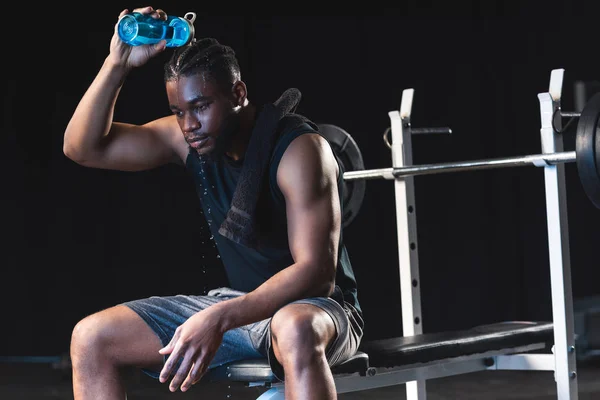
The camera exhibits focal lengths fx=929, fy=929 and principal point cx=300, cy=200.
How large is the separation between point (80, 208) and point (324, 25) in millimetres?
1905

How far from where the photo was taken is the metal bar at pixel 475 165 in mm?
2850

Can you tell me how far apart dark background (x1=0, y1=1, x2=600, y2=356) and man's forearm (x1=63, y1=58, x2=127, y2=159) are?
332 cm

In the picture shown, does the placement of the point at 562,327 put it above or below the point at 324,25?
below

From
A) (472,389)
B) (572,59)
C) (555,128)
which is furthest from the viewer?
(572,59)

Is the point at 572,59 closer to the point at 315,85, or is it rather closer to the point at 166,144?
the point at 315,85

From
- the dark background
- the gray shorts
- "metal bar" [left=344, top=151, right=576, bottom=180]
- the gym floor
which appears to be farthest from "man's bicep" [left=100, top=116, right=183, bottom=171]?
the dark background

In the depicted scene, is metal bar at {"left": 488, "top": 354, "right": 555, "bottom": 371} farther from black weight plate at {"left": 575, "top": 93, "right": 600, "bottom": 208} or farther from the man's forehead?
the man's forehead

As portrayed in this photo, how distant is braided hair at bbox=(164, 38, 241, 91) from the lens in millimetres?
2293

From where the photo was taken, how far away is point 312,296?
2150mm

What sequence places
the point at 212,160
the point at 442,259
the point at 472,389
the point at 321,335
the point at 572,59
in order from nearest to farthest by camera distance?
the point at 321,335 < the point at 212,160 < the point at 472,389 < the point at 572,59 < the point at 442,259

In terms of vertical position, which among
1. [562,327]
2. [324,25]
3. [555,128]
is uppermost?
[324,25]

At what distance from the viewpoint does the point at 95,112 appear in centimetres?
238

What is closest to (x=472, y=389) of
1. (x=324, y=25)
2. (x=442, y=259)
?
(x=442, y=259)

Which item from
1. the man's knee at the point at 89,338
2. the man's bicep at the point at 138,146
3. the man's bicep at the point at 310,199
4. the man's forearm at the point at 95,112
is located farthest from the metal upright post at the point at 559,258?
the man's knee at the point at 89,338
